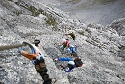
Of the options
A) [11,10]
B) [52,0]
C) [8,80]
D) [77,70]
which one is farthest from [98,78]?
[52,0]

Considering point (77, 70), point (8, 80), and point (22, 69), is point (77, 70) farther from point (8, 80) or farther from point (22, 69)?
point (8, 80)

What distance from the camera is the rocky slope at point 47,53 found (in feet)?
44.7

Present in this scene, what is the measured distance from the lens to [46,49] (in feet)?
58.4

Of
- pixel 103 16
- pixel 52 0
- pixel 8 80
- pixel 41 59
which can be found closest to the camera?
pixel 41 59

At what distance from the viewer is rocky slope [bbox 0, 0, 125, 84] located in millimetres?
13617

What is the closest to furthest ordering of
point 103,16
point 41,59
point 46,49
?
point 41,59, point 46,49, point 103,16

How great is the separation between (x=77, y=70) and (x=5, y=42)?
5.45m

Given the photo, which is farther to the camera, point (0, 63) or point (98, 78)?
point (98, 78)

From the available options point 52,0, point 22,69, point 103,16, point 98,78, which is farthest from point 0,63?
point 52,0

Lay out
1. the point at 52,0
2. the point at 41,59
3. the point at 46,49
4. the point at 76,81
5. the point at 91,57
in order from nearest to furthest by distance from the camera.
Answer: the point at 41,59 → the point at 76,81 → the point at 46,49 → the point at 91,57 → the point at 52,0

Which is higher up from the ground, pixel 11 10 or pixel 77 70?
pixel 11 10

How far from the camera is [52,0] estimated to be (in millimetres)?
69125

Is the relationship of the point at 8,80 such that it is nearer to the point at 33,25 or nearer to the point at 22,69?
the point at 22,69

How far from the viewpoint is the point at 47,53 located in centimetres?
1716
